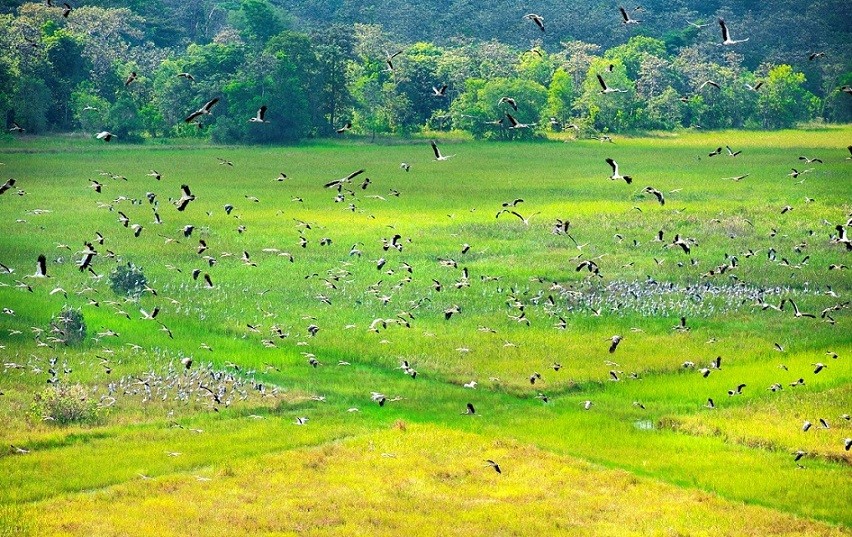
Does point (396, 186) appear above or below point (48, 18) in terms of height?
below

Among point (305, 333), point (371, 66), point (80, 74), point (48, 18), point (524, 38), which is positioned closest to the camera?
point (305, 333)

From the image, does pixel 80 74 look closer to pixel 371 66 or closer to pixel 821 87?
pixel 371 66

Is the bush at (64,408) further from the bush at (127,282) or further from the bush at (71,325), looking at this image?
the bush at (127,282)

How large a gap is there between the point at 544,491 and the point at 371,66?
7737 centimetres

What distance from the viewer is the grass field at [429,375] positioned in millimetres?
18719

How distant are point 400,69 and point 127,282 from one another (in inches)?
2353

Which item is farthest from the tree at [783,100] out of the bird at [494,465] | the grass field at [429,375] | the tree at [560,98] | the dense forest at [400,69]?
the bird at [494,465]

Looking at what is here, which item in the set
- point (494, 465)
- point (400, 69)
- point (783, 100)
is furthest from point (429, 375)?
point (783, 100)

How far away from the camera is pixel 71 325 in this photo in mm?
26875

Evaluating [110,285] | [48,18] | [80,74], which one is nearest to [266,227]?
[110,285]

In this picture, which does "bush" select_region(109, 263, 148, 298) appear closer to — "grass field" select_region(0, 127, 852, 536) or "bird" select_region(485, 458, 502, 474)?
"grass field" select_region(0, 127, 852, 536)

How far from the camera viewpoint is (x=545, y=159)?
73250 mm

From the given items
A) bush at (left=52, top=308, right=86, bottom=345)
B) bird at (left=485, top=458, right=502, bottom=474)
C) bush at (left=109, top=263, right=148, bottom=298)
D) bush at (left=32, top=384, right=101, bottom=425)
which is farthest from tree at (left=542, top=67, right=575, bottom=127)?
bird at (left=485, top=458, right=502, bottom=474)

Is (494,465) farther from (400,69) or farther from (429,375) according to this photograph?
(400,69)
